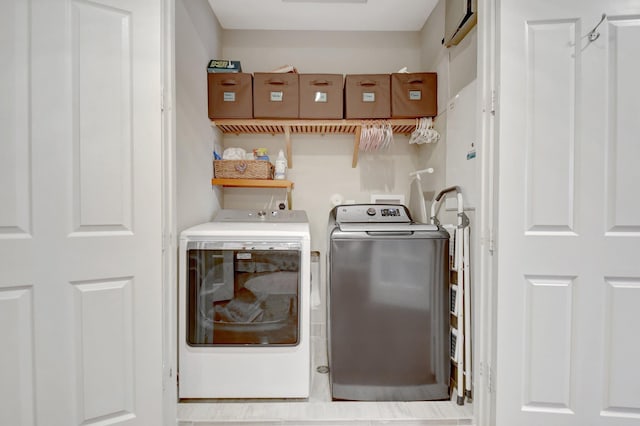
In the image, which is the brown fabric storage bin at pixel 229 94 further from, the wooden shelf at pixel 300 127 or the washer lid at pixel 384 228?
the washer lid at pixel 384 228

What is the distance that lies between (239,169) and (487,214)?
172 cm

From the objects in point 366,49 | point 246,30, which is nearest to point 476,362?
point 366,49

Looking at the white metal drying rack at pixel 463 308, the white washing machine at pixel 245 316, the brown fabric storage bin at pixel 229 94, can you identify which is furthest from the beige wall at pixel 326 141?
the white washing machine at pixel 245 316

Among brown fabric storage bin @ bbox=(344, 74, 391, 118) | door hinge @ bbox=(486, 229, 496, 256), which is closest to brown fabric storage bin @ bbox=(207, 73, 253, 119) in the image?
brown fabric storage bin @ bbox=(344, 74, 391, 118)

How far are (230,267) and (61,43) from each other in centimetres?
120

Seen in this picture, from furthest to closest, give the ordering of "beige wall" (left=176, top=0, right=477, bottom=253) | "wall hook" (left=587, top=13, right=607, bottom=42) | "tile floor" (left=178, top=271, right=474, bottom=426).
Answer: "beige wall" (left=176, top=0, right=477, bottom=253) < "tile floor" (left=178, top=271, right=474, bottom=426) < "wall hook" (left=587, top=13, right=607, bottom=42)

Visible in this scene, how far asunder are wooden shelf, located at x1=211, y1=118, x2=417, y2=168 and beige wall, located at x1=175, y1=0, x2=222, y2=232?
0.19 m

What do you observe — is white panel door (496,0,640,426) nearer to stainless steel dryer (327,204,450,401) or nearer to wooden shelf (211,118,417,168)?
stainless steel dryer (327,204,450,401)

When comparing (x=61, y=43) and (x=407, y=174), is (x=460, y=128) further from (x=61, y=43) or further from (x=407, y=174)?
(x=61, y=43)

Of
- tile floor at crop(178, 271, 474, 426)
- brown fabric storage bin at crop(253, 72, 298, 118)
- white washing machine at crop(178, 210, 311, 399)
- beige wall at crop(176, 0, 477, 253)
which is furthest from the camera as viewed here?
beige wall at crop(176, 0, 477, 253)

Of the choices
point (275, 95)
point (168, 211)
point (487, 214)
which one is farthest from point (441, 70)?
point (168, 211)

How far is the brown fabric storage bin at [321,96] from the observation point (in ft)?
7.71

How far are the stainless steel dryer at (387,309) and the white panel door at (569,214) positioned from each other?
16.7 inches

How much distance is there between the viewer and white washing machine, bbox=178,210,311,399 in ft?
5.84
